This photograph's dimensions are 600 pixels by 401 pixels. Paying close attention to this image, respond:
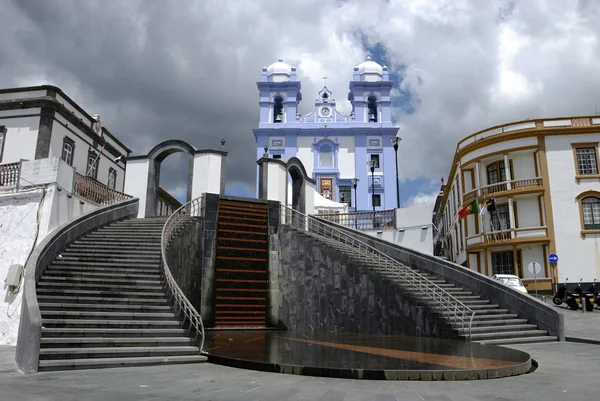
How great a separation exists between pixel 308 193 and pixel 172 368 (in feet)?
59.7

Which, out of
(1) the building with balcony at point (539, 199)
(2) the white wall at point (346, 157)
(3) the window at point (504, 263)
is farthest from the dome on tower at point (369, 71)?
(3) the window at point (504, 263)

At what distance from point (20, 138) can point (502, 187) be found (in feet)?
92.3

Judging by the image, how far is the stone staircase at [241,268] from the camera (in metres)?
16.6

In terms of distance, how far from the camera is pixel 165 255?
13727 millimetres

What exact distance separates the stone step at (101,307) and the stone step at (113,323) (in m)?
0.66

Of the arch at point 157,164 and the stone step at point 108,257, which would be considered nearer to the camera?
the stone step at point 108,257

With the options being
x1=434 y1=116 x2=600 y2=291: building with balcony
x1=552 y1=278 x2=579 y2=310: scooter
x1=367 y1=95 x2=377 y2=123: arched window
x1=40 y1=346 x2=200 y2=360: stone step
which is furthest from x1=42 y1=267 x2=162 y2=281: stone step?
x1=367 y1=95 x2=377 y2=123: arched window

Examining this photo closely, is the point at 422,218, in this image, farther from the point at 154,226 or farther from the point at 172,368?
the point at 172,368

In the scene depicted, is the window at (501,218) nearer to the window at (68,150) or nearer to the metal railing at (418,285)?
the metal railing at (418,285)

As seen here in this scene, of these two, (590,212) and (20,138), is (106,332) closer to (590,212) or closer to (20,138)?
(20,138)

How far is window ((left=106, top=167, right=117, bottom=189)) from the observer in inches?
1284

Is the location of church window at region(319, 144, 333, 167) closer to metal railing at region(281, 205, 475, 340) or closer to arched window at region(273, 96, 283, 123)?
arched window at region(273, 96, 283, 123)

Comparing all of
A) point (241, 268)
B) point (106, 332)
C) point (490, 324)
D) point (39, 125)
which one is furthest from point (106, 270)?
point (39, 125)

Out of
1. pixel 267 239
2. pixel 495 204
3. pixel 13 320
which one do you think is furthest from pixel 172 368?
pixel 495 204
